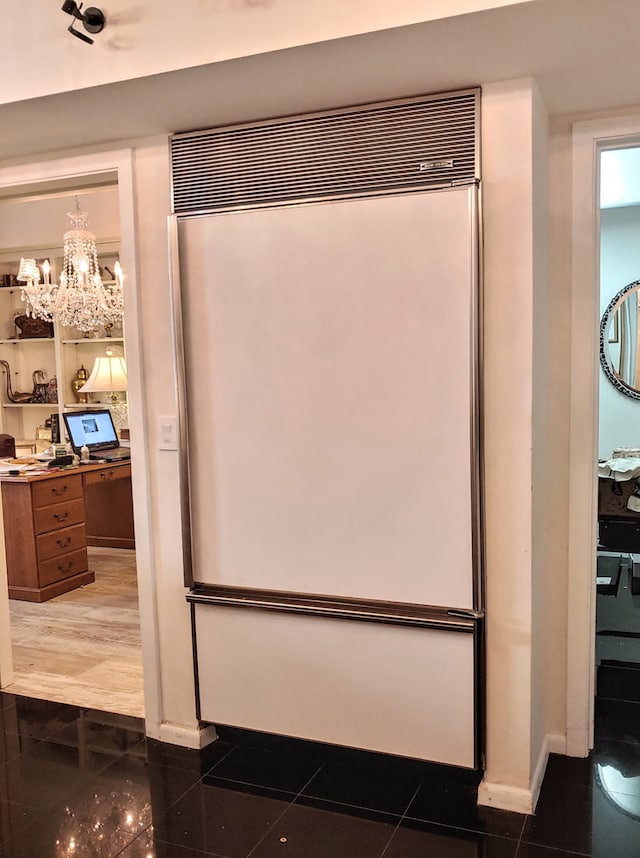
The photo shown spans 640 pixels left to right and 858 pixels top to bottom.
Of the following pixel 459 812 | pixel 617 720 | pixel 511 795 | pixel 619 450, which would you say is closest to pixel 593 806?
pixel 511 795

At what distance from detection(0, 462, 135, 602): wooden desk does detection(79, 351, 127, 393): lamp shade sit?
0.70 meters

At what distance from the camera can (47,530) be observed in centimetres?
486

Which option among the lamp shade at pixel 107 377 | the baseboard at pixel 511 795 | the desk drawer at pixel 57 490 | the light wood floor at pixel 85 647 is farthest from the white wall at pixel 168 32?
the lamp shade at pixel 107 377

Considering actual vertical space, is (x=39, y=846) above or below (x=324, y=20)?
below

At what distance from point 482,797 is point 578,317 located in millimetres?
1611

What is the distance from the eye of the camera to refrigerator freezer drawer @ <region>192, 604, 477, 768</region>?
2418mm

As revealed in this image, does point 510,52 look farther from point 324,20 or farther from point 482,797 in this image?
point 482,797

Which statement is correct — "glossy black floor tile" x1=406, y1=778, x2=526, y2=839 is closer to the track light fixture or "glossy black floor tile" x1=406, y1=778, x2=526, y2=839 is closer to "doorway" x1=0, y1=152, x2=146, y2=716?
"doorway" x1=0, y1=152, x2=146, y2=716

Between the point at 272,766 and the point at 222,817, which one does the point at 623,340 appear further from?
the point at 222,817

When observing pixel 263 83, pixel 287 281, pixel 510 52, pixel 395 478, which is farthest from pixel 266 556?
pixel 510 52

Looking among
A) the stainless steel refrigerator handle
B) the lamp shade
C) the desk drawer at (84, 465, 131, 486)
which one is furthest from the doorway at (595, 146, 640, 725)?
the lamp shade

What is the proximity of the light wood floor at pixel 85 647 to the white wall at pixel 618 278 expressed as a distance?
3.49 meters

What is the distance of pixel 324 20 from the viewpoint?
192 centimetres

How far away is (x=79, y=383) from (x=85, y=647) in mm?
3086
